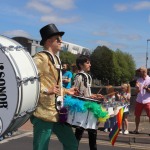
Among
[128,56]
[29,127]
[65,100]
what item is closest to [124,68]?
[128,56]

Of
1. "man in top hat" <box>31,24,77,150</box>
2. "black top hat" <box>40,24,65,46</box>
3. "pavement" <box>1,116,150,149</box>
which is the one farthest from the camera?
"pavement" <box>1,116,150,149</box>

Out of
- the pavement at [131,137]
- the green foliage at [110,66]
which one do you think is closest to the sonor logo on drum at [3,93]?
the pavement at [131,137]

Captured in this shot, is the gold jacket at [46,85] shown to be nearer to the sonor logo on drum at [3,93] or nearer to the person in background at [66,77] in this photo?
the sonor logo on drum at [3,93]

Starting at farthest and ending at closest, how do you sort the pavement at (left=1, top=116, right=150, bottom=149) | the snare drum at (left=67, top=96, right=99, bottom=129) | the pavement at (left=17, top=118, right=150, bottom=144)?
the pavement at (left=17, top=118, right=150, bottom=144) < the pavement at (left=1, top=116, right=150, bottom=149) < the snare drum at (left=67, top=96, right=99, bottom=129)

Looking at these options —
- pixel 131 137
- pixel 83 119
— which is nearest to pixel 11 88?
pixel 83 119

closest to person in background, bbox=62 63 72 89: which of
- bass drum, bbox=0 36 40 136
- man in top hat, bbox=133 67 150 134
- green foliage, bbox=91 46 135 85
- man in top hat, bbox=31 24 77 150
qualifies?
man in top hat, bbox=133 67 150 134

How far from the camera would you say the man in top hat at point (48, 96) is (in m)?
3.88

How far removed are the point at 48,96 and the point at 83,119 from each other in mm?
669

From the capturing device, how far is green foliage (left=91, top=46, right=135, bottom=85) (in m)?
77.1

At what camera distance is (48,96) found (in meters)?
3.92

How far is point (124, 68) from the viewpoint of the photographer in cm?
8738

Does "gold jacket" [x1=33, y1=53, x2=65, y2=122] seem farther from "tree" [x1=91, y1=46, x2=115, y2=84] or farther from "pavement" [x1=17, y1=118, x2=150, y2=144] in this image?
"tree" [x1=91, y1=46, x2=115, y2=84]

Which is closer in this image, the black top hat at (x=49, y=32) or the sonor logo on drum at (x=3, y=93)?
the sonor logo on drum at (x=3, y=93)

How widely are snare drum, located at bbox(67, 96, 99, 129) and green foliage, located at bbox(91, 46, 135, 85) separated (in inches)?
2715
